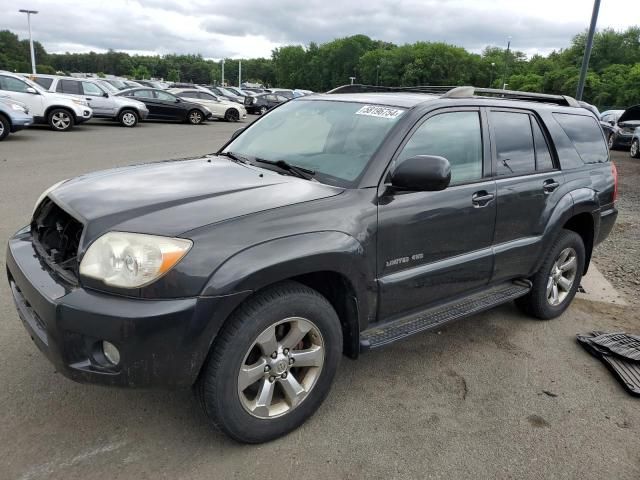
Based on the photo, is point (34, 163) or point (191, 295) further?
point (34, 163)

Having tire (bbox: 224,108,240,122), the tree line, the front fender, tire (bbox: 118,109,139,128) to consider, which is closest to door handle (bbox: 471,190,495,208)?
the front fender

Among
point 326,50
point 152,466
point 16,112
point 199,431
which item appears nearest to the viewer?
point 152,466

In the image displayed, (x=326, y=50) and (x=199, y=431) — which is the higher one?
(x=326, y=50)

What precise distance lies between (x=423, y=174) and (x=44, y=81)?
1772 centimetres

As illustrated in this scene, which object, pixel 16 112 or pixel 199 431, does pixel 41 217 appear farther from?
pixel 16 112

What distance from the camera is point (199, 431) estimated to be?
107 inches

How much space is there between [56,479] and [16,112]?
12.7 metres

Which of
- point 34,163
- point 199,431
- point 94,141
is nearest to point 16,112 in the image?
point 94,141

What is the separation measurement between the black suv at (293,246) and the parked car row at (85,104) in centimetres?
1143

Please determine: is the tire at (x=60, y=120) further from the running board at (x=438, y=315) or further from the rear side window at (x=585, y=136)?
the running board at (x=438, y=315)

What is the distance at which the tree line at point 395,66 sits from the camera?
6112cm

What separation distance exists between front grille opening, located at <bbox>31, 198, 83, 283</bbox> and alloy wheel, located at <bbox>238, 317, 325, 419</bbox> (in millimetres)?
902

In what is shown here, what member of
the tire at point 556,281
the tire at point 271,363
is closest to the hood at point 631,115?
the tire at point 556,281

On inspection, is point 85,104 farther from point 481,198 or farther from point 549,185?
point 481,198
